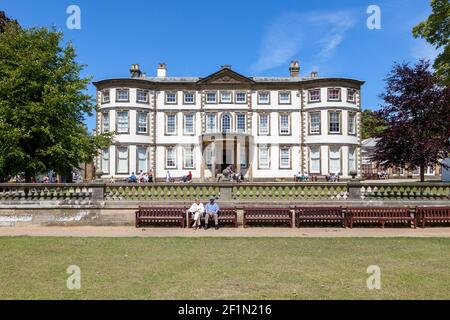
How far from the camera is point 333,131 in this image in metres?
40.0

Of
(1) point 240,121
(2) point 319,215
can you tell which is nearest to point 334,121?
(1) point 240,121

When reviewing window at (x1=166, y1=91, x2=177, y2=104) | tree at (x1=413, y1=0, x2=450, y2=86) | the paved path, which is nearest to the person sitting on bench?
the paved path

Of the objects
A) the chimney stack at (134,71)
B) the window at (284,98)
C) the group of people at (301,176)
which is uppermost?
the chimney stack at (134,71)

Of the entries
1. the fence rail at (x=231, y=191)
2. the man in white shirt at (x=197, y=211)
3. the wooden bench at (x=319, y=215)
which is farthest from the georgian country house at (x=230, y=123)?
the wooden bench at (x=319, y=215)

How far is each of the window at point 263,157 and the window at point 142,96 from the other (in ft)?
43.8

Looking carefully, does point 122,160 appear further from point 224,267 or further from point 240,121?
point 224,267

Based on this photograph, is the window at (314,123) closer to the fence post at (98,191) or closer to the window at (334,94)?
the window at (334,94)

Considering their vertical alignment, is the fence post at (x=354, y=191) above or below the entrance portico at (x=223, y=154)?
below

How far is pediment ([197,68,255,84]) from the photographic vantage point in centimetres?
4150

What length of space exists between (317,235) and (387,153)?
7.33m

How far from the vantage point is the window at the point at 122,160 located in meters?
39.6

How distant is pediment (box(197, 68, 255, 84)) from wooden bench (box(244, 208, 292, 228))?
27.9 m

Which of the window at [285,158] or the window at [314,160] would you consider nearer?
the window at [314,160]
